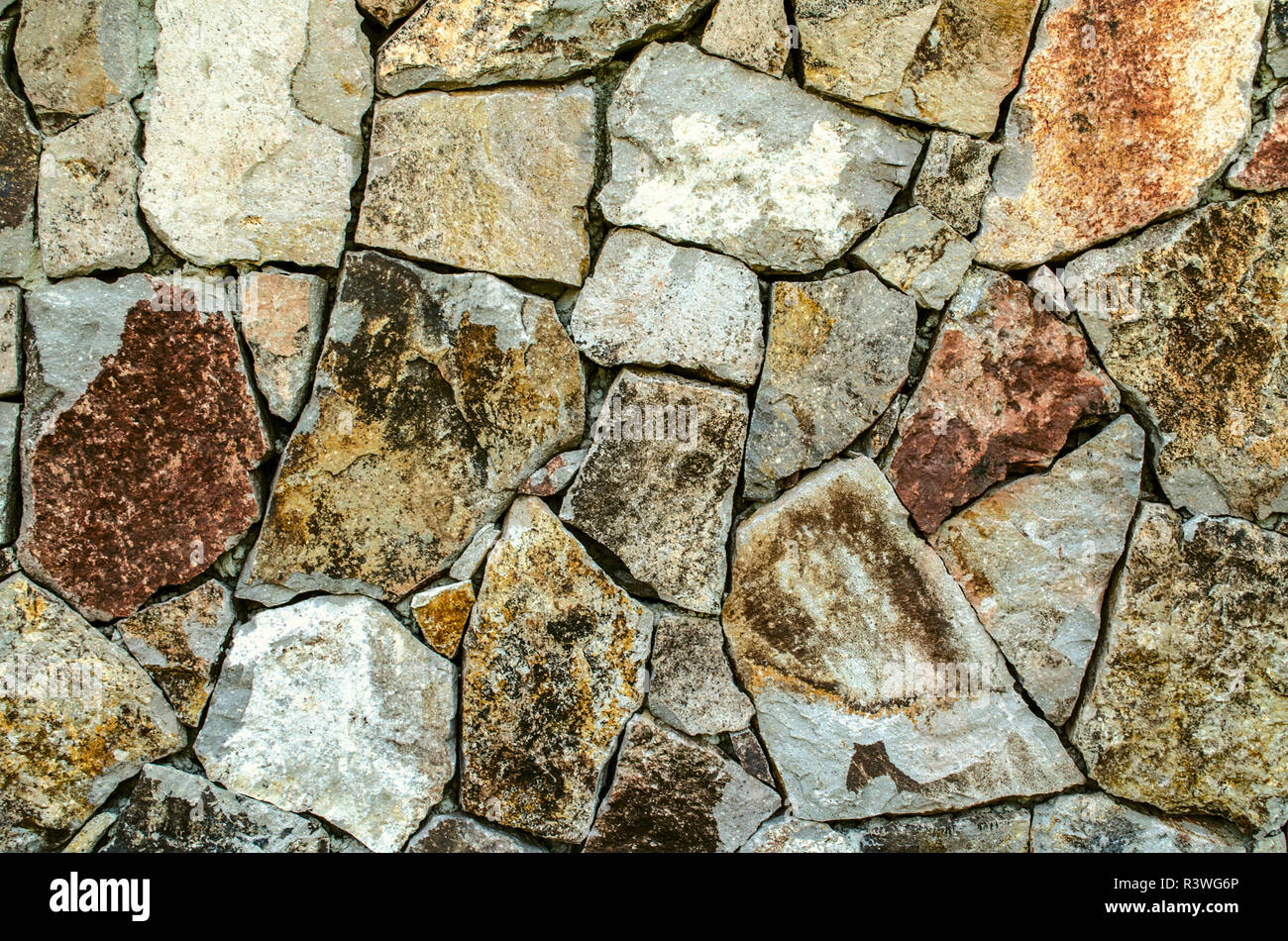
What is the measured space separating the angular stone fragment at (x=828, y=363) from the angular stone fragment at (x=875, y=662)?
0.35ft

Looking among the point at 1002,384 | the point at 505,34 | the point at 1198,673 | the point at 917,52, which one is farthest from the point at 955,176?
the point at 1198,673

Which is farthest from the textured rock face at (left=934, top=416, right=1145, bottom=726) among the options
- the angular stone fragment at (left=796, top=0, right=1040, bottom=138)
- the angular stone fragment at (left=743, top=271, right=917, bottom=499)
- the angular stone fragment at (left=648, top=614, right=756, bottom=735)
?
the angular stone fragment at (left=796, top=0, right=1040, bottom=138)

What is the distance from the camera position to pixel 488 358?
1827 millimetres

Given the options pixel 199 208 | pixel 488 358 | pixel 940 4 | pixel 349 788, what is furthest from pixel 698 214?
pixel 349 788

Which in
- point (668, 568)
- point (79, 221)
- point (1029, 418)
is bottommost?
point (668, 568)

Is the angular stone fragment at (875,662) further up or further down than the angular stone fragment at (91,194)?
further down

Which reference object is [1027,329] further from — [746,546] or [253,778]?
[253,778]

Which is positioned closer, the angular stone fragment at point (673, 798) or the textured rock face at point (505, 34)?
the textured rock face at point (505, 34)

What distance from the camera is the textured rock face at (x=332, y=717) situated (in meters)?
1.85

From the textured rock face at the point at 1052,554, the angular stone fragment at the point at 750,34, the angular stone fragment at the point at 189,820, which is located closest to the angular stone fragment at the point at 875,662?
the textured rock face at the point at 1052,554

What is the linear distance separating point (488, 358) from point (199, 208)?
764 mm

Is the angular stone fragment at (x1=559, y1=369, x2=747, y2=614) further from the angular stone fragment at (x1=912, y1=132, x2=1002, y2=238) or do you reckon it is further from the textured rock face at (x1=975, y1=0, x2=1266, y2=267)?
the textured rock face at (x1=975, y1=0, x2=1266, y2=267)

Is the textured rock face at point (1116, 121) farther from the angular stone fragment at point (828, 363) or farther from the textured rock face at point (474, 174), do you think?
the textured rock face at point (474, 174)

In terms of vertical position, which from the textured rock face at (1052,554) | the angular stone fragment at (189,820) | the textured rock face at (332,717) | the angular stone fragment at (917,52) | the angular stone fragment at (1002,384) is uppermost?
the angular stone fragment at (917,52)
